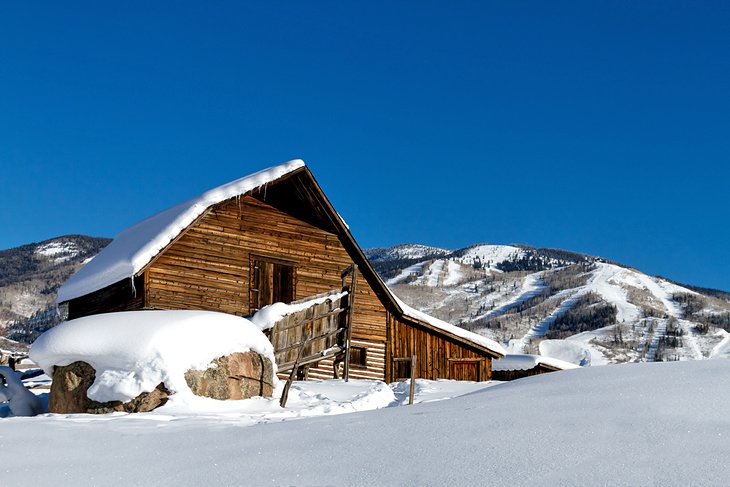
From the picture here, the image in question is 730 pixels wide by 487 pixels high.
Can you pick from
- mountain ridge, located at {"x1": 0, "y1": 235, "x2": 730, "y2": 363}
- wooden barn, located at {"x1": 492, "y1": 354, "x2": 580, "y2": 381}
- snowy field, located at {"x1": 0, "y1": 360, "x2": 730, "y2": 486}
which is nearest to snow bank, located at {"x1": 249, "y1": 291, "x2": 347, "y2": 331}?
snowy field, located at {"x1": 0, "y1": 360, "x2": 730, "y2": 486}

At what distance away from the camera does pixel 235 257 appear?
2159cm

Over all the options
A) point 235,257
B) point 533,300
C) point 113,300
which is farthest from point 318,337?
point 533,300

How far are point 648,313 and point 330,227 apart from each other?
102 meters

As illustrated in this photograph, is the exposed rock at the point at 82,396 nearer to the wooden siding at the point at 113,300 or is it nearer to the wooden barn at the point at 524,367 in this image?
the wooden siding at the point at 113,300

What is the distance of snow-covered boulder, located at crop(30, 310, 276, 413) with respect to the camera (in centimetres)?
1266

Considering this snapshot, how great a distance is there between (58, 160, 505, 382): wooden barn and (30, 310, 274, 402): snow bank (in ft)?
15.2

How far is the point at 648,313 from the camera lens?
379 ft

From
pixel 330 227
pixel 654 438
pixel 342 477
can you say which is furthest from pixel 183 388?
pixel 330 227

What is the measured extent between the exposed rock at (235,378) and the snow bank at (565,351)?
138 feet

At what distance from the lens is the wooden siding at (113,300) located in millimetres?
20078

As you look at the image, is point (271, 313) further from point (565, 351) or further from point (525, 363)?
point (565, 351)

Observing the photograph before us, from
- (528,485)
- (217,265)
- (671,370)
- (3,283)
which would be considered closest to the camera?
(528,485)

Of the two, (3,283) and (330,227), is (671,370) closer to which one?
(330,227)

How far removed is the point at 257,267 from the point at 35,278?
136358 millimetres
